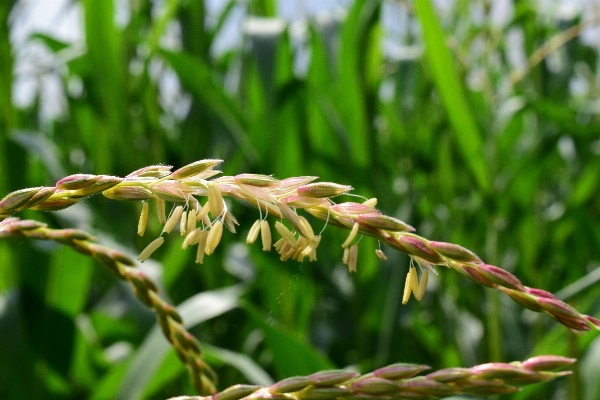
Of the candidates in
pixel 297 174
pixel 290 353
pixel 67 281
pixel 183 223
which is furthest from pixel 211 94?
pixel 183 223

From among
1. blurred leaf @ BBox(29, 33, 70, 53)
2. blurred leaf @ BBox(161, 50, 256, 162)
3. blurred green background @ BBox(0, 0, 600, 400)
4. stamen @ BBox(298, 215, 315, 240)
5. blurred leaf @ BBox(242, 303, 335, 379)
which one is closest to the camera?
stamen @ BBox(298, 215, 315, 240)

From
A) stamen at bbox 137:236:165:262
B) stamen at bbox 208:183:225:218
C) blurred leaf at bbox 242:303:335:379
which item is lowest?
blurred leaf at bbox 242:303:335:379

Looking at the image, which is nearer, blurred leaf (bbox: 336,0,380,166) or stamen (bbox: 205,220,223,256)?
stamen (bbox: 205,220,223,256)

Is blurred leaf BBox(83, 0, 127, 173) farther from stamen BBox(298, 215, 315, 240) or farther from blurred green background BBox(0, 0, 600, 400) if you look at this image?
stamen BBox(298, 215, 315, 240)

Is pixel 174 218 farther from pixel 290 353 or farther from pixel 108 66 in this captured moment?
pixel 108 66

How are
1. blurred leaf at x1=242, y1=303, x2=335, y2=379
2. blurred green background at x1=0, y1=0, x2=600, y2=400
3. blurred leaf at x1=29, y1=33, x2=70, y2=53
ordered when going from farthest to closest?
blurred leaf at x1=29, y1=33, x2=70, y2=53 → blurred green background at x1=0, y1=0, x2=600, y2=400 → blurred leaf at x1=242, y1=303, x2=335, y2=379

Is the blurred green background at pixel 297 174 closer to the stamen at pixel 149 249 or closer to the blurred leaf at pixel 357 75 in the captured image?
the blurred leaf at pixel 357 75

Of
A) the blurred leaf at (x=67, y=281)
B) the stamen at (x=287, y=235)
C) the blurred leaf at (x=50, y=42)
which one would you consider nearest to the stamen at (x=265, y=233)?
the stamen at (x=287, y=235)

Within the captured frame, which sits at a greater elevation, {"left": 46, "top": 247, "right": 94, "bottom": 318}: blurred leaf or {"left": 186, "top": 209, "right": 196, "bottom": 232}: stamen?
{"left": 186, "top": 209, "right": 196, "bottom": 232}: stamen

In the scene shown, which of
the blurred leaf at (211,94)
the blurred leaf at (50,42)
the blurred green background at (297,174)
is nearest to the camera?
the blurred green background at (297,174)

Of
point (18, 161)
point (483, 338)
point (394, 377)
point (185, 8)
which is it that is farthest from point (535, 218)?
point (394, 377)

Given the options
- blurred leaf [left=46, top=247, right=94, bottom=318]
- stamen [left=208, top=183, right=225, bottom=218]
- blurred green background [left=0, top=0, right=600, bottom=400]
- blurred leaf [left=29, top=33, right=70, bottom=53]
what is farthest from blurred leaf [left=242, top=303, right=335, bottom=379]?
blurred leaf [left=29, top=33, right=70, bottom=53]
